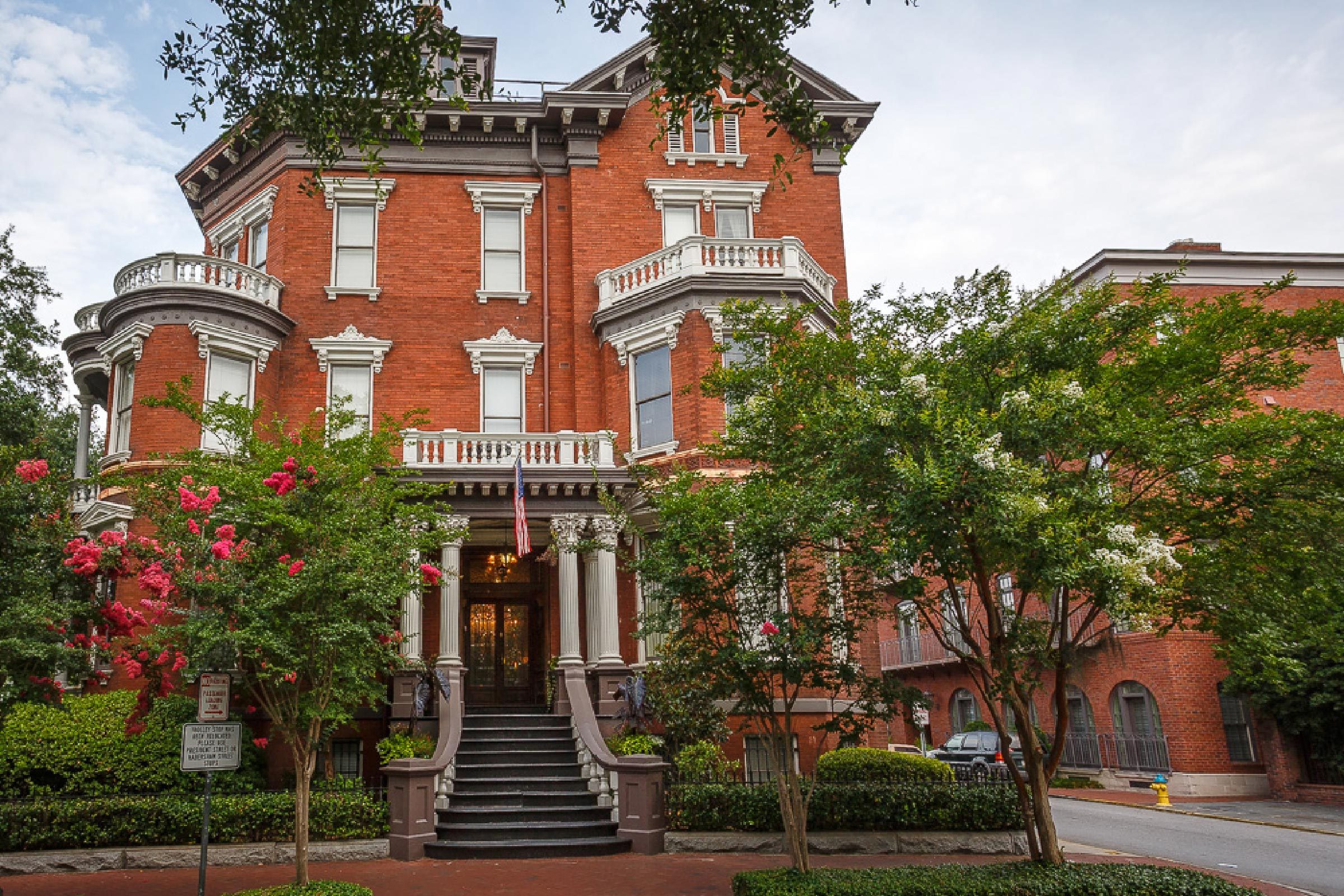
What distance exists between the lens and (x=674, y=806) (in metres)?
14.8

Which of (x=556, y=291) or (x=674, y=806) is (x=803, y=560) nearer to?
(x=674, y=806)

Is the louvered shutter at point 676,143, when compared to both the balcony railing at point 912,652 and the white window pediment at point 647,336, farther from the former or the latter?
the balcony railing at point 912,652

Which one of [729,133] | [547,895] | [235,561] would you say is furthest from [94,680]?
[729,133]

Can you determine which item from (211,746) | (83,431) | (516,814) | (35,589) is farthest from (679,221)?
(211,746)

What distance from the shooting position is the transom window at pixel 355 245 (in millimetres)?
23047

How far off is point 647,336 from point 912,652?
24.5 metres

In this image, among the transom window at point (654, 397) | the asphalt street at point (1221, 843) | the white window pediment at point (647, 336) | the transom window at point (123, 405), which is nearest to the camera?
the asphalt street at point (1221, 843)

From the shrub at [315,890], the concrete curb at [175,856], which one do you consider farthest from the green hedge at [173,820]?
the shrub at [315,890]

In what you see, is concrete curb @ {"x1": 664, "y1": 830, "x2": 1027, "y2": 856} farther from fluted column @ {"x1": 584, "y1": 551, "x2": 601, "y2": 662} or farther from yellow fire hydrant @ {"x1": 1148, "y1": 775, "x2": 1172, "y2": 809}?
yellow fire hydrant @ {"x1": 1148, "y1": 775, "x2": 1172, "y2": 809}

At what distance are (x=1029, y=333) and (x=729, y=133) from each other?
48.8 ft

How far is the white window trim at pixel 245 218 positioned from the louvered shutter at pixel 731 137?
10.8 m

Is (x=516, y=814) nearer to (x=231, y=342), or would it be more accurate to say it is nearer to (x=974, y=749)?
(x=231, y=342)

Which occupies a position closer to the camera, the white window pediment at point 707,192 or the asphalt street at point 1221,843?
the asphalt street at point 1221,843

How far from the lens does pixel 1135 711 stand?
26.9m
